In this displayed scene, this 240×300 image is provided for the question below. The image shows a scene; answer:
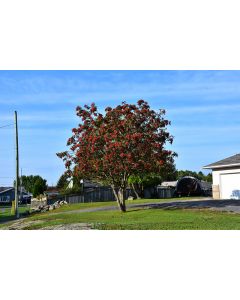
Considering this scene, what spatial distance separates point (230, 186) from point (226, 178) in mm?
537

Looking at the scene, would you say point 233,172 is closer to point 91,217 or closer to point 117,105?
point 117,105

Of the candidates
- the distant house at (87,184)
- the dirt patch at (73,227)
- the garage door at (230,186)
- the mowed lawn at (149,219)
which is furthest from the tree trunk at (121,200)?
the garage door at (230,186)

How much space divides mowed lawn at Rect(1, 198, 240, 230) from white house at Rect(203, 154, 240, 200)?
679 cm

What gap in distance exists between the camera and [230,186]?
72.8 feet

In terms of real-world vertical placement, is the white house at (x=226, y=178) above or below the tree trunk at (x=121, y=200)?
above

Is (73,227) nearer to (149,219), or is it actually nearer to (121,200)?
(149,219)

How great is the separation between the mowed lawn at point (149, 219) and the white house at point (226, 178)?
6.79m

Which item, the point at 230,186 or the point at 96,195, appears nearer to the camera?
the point at 96,195

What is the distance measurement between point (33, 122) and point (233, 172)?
11199mm

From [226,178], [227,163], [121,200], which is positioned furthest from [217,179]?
[121,200]

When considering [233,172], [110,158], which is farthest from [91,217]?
[233,172]

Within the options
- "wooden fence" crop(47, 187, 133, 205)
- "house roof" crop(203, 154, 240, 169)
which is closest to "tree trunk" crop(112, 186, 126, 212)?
"wooden fence" crop(47, 187, 133, 205)

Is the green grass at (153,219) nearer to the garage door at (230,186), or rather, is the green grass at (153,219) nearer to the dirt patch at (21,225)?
the dirt patch at (21,225)

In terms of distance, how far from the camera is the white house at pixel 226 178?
21.8 metres
